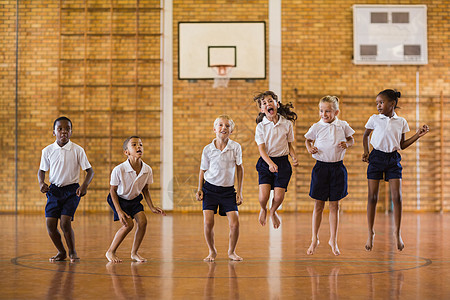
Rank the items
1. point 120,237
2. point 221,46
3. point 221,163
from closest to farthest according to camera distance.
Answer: point 120,237 < point 221,163 < point 221,46

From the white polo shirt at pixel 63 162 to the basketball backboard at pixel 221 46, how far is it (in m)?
6.57

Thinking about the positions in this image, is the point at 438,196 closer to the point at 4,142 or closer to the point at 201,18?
the point at 201,18

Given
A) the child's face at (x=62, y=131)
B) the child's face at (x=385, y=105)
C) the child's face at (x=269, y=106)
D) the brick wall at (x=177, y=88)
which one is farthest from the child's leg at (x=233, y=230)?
the brick wall at (x=177, y=88)

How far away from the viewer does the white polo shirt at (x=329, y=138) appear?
17.6 ft

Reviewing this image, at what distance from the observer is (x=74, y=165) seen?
202 inches

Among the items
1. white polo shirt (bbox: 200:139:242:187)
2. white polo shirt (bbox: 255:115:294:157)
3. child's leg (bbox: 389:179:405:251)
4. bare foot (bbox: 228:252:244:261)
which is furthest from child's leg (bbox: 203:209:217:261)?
child's leg (bbox: 389:179:405:251)

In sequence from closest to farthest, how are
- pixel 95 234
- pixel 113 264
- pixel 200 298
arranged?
1. pixel 200 298
2. pixel 113 264
3. pixel 95 234

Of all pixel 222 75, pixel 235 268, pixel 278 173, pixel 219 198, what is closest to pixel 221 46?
pixel 222 75

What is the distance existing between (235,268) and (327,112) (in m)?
1.70

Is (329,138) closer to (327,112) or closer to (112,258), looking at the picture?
(327,112)

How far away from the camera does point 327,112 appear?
537 cm

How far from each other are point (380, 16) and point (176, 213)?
5.58 meters

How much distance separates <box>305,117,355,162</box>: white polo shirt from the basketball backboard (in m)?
6.23

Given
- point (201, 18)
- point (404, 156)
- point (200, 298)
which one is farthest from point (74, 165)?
point (404, 156)
